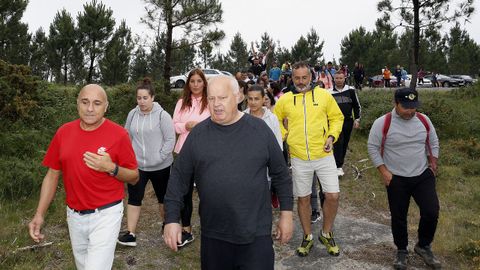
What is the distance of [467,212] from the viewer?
20.8 ft

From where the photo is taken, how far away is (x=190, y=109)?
4.55 metres

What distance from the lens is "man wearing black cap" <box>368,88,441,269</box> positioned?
4070mm

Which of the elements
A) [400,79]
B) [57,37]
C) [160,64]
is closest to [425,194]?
[160,64]

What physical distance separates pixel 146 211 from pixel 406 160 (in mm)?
3790

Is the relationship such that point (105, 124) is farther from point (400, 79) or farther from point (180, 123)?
point (400, 79)

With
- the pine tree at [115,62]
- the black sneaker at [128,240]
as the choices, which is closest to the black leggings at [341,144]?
the black sneaker at [128,240]

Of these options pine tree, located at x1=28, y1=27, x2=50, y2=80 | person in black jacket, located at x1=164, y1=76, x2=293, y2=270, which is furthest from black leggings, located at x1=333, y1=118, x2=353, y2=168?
pine tree, located at x1=28, y1=27, x2=50, y2=80

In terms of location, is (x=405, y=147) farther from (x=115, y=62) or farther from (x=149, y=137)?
(x=115, y=62)

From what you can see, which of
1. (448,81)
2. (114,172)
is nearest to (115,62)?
(114,172)

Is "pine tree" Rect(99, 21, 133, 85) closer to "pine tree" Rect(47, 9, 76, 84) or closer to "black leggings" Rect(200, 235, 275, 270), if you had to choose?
"pine tree" Rect(47, 9, 76, 84)

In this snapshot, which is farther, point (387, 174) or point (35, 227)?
point (387, 174)

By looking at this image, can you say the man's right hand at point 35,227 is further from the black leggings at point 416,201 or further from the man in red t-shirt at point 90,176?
the black leggings at point 416,201

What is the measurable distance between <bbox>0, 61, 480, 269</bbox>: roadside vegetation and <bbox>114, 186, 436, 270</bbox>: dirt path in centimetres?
3

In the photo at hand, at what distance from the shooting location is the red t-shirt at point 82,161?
2.76m
